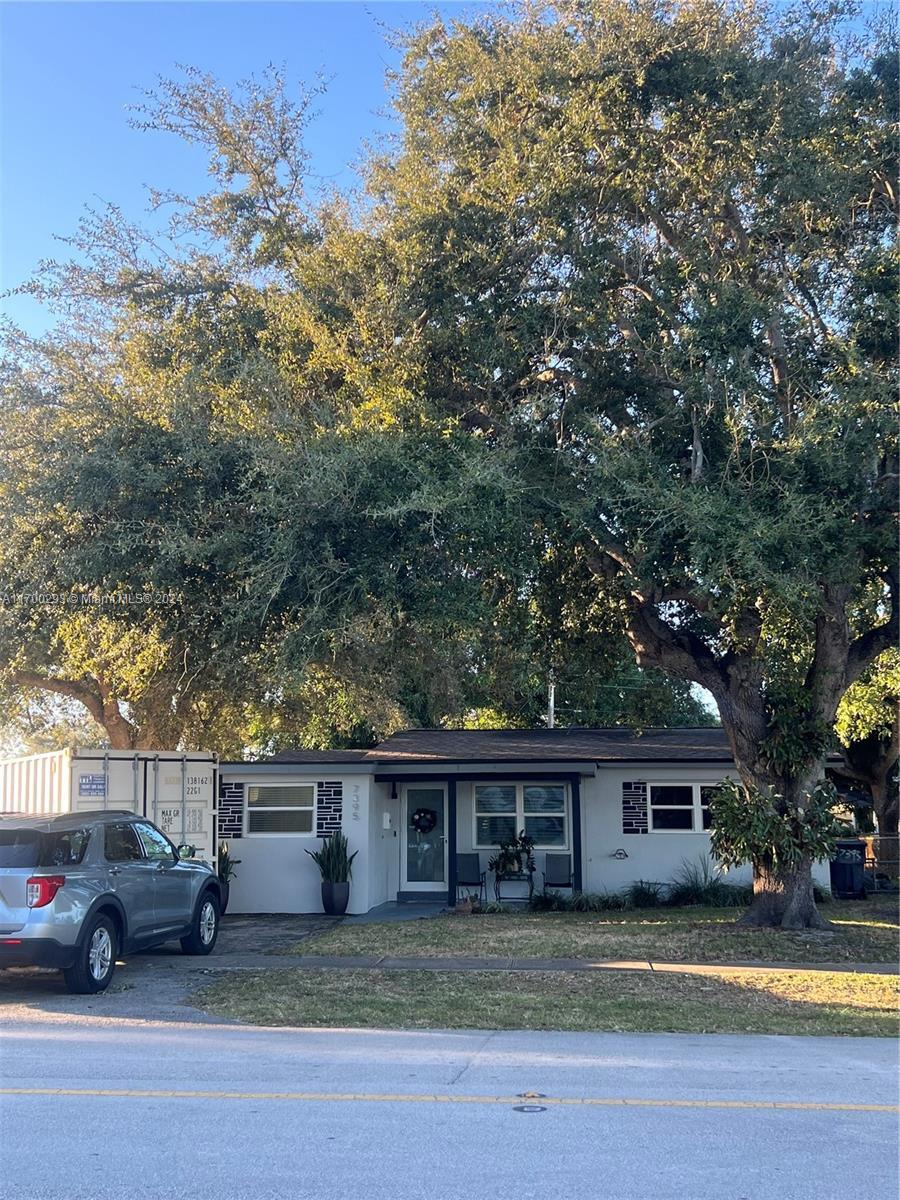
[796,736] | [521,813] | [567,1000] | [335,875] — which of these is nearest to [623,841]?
[521,813]

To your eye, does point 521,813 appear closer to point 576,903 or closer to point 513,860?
point 513,860

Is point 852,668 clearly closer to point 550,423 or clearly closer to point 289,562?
point 550,423

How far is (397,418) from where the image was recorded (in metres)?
12.3

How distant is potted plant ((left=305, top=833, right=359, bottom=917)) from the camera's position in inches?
742

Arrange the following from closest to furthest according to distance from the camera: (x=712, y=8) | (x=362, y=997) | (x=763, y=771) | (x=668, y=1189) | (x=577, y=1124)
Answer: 1. (x=668, y=1189)
2. (x=577, y=1124)
3. (x=362, y=997)
4. (x=712, y=8)
5. (x=763, y=771)

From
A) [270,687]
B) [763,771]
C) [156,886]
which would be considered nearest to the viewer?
[156,886]

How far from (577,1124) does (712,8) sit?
1253 cm

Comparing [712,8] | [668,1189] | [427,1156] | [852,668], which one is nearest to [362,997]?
[427,1156]

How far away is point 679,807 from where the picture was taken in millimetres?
20906

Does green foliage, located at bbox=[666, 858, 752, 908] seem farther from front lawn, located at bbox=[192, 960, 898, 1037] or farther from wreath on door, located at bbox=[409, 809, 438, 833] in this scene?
front lawn, located at bbox=[192, 960, 898, 1037]

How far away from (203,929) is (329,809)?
6.22 metres

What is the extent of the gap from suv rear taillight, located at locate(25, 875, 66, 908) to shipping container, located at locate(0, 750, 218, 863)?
3932 millimetres

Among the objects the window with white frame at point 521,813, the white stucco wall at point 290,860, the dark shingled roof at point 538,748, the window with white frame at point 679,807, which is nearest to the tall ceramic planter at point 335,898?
the white stucco wall at point 290,860

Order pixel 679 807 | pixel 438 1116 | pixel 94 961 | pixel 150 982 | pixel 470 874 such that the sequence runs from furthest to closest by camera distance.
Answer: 1. pixel 679 807
2. pixel 470 874
3. pixel 150 982
4. pixel 94 961
5. pixel 438 1116
